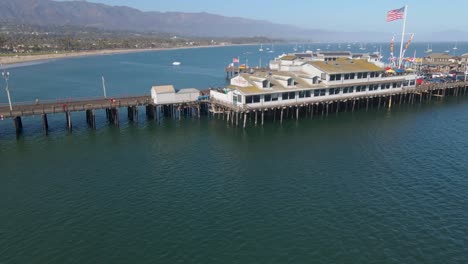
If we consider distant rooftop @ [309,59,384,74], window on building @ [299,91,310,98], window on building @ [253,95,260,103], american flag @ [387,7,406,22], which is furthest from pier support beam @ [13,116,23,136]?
american flag @ [387,7,406,22]

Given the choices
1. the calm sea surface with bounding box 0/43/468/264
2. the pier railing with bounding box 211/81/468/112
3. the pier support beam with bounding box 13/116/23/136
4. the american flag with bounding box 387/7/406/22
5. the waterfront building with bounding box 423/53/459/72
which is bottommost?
the calm sea surface with bounding box 0/43/468/264

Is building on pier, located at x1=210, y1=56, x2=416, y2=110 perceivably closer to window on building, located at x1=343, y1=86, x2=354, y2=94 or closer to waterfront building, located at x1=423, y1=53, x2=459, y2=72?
window on building, located at x1=343, y1=86, x2=354, y2=94

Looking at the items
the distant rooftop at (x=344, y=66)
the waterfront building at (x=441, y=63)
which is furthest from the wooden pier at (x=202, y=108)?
the waterfront building at (x=441, y=63)

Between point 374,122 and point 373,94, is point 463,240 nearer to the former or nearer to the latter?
point 374,122

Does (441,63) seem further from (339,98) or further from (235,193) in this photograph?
(235,193)

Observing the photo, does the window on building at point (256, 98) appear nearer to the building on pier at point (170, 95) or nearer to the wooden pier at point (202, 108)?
the wooden pier at point (202, 108)

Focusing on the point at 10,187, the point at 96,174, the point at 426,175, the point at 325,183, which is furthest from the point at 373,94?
the point at 10,187

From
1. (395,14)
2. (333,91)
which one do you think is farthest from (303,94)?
(395,14)

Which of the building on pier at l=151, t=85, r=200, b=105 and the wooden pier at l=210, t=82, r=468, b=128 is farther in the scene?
the building on pier at l=151, t=85, r=200, b=105
